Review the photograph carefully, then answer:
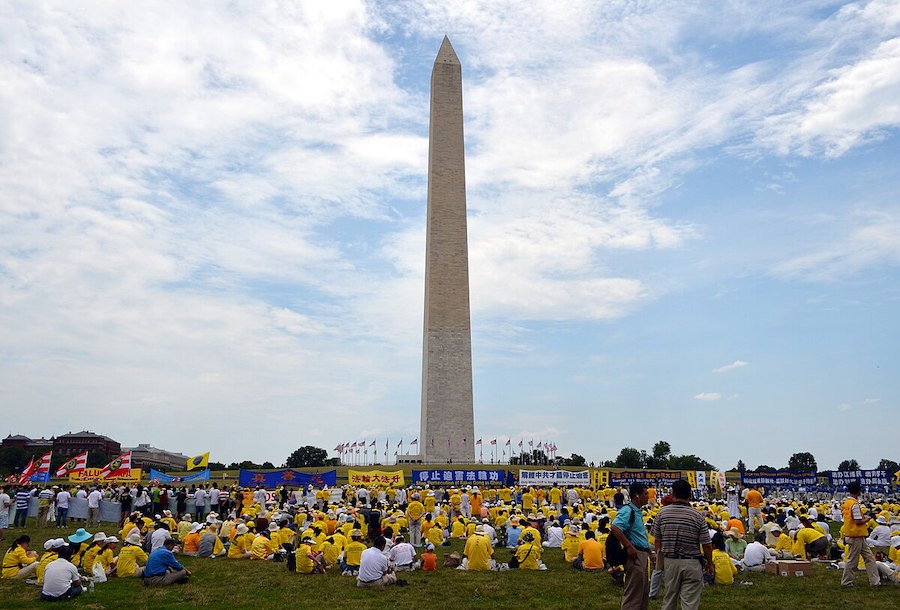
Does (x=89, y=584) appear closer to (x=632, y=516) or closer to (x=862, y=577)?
(x=632, y=516)

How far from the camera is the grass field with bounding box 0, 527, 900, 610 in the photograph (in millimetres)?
12234

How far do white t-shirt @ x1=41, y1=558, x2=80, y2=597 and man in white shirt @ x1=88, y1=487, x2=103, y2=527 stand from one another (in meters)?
15.4

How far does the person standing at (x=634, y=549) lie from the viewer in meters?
9.40

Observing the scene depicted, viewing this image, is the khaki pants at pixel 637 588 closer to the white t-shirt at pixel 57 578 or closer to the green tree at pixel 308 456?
the white t-shirt at pixel 57 578

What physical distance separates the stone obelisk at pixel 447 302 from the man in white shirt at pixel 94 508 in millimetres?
28965

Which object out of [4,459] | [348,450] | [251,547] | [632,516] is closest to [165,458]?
[4,459]

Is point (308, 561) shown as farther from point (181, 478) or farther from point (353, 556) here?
point (181, 478)

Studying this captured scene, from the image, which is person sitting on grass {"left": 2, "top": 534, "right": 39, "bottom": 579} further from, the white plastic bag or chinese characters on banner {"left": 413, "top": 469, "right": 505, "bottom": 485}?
chinese characters on banner {"left": 413, "top": 469, "right": 505, "bottom": 485}

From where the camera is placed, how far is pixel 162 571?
569 inches

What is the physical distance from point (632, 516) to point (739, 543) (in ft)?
29.6

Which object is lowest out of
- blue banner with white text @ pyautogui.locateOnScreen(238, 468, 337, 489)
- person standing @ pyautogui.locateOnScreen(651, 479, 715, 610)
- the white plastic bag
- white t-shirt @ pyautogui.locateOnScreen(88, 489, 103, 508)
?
the white plastic bag

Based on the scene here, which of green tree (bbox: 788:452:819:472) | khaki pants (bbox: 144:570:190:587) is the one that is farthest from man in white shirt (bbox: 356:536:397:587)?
green tree (bbox: 788:452:819:472)

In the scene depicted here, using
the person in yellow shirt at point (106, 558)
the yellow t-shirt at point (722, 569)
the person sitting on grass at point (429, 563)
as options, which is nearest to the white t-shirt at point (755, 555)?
the yellow t-shirt at point (722, 569)

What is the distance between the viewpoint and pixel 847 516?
13430 millimetres
